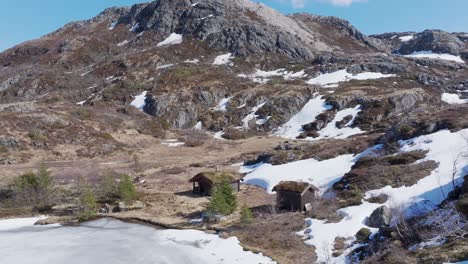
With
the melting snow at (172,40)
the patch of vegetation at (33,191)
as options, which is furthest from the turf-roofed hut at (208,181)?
the melting snow at (172,40)

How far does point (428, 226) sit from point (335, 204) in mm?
9830

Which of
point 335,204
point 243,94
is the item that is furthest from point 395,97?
point 335,204

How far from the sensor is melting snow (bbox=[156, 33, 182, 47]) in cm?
12988

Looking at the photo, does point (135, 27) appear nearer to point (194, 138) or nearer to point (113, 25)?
point (113, 25)

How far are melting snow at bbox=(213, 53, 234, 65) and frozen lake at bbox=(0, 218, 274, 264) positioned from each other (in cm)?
8925

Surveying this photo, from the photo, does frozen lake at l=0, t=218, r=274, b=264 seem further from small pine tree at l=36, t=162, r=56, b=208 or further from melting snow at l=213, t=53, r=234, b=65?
melting snow at l=213, t=53, r=234, b=65

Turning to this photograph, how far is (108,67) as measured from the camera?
120m

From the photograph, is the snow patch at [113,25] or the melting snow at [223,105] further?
the snow patch at [113,25]

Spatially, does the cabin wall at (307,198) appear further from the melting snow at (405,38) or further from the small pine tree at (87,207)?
the melting snow at (405,38)

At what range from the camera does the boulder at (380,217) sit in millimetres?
26297

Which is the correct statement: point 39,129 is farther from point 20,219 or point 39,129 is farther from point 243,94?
point 243,94

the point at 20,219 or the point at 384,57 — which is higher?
the point at 384,57

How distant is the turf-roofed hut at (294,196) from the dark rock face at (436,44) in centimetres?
12900

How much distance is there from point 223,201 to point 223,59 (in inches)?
3600
